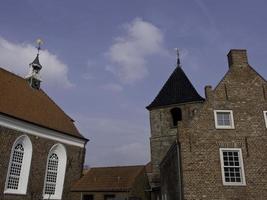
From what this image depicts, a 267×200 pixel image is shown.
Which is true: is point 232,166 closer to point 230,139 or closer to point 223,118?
point 230,139

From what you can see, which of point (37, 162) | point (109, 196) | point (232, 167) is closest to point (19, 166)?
point (37, 162)

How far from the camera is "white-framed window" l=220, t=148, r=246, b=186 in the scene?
1446 cm

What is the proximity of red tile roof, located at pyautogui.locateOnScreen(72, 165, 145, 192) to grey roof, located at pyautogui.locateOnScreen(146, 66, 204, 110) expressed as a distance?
6.30m

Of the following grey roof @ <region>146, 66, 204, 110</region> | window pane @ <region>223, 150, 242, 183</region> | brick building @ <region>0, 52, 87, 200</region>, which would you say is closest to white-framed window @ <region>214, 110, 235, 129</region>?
window pane @ <region>223, 150, 242, 183</region>

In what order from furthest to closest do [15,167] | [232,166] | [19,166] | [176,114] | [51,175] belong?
[51,175] → [176,114] → [19,166] → [15,167] → [232,166]

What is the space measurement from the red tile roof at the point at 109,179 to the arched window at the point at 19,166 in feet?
17.1

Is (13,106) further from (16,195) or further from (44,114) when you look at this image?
(16,195)

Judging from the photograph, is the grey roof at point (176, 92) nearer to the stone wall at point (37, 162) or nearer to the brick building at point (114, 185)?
the brick building at point (114, 185)

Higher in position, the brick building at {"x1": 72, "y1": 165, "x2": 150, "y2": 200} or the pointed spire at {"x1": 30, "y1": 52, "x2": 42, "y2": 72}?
the pointed spire at {"x1": 30, "y1": 52, "x2": 42, "y2": 72}

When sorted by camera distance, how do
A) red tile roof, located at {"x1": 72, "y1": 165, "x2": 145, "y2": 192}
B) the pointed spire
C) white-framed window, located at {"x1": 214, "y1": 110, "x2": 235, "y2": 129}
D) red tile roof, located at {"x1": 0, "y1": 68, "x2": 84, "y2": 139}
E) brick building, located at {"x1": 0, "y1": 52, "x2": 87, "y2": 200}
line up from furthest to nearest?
1. the pointed spire
2. red tile roof, located at {"x1": 72, "y1": 165, "x2": 145, "y2": 192}
3. red tile roof, located at {"x1": 0, "y1": 68, "x2": 84, "y2": 139}
4. brick building, located at {"x1": 0, "y1": 52, "x2": 87, "y2": 200}
5. white-framed window, located at {"x1": 214, "y1": 110, "x2": 235, "y2": 129}

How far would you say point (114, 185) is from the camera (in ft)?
80.2

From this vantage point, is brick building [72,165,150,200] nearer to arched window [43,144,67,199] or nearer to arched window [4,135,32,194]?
arched window [43,144,67,199]

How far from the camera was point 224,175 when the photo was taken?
14516mm

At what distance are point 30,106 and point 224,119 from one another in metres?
17.6
